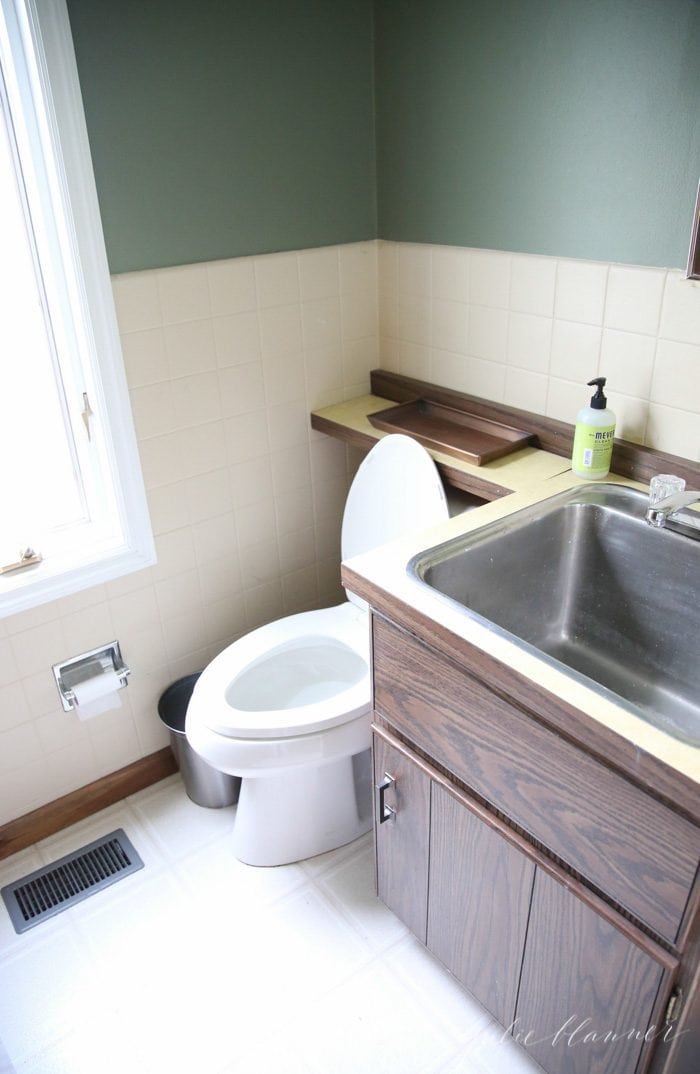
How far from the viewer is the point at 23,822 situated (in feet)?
5.73

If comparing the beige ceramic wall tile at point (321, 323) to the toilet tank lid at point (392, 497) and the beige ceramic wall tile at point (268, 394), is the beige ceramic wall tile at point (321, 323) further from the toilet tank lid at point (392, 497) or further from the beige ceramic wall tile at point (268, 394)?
the toilet tank lid at point (392, 497)

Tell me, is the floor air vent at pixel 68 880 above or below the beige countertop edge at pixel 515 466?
below

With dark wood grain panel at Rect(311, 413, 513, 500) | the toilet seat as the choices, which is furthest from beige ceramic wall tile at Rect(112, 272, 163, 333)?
the toilet seat

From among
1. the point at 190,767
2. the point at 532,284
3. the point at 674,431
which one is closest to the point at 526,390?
the point at 532,284

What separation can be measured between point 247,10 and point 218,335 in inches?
23.7

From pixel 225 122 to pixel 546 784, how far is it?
4.38ft

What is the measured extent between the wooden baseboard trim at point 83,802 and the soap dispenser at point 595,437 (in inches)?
47.8

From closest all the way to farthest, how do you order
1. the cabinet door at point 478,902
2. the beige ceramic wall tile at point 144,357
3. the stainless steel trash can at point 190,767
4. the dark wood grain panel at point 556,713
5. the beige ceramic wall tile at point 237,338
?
the dark wood grain panel at point 556,713, the cabinet door at point 478,902, the beige ceramic wall tile at point 144,357, the beige ceramic wall tile at point 237,338, the stainless steel trash can at point 190,767

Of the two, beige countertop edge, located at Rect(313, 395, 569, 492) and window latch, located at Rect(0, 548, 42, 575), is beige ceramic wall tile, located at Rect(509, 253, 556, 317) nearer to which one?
beige countertop edge, located at Rect(313, 395, 569, 492)

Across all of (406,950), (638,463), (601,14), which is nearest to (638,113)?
(601,14)

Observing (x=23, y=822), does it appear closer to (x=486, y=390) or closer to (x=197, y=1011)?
(x=197, y=1011)

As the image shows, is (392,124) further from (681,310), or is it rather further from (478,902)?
(478,902)

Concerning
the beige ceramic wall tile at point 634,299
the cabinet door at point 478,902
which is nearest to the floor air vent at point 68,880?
the cabinet door at point 478,902

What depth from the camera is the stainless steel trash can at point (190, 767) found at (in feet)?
5.85
